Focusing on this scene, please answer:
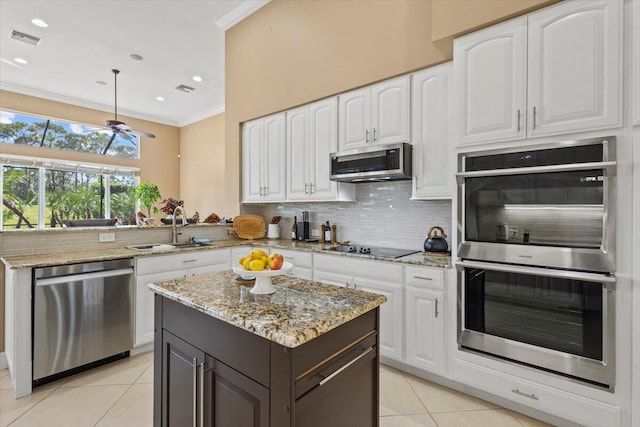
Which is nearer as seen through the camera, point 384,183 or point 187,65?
point 384,183

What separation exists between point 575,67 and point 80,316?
3.83 metres

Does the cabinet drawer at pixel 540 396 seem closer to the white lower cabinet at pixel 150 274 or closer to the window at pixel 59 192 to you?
the white lower cabinet at pixel 150 274

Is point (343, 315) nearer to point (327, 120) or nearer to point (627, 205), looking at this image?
point (627, 205)

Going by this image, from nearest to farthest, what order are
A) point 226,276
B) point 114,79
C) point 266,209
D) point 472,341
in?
point 226,276
point 472,341
point 266,209
point 114,79

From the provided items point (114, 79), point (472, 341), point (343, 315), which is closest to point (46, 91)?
point (114, 79)

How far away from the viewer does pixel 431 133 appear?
2564mm

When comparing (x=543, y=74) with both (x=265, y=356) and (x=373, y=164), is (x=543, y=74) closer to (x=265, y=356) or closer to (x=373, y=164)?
(x=373, y=164)

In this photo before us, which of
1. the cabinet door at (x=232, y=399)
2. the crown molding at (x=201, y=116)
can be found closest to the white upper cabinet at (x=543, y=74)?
the cabinet door at (x=232, y=399)

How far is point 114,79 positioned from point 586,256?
6.96 m

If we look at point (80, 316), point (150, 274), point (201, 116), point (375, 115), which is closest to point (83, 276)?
point (80, 316)

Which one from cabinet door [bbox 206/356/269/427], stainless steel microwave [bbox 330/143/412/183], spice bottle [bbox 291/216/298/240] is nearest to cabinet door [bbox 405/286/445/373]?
stainless steel microwave [bbox 330/143/412/183]

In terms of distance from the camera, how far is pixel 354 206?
11.5 ft

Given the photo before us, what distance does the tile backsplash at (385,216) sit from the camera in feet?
9.63

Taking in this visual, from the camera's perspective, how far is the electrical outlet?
3042mm
